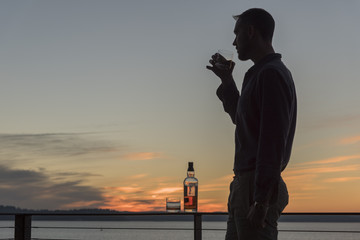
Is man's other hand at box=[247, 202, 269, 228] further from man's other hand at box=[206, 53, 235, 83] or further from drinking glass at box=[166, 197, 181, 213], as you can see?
drinking glass at box=[166, 197, 181, 213]

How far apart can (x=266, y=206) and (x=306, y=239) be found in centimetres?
12656

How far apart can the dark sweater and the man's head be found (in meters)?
0.05

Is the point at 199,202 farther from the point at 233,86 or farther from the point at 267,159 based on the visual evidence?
the point at 267,159

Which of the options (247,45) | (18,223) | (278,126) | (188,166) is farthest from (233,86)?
(18,223)

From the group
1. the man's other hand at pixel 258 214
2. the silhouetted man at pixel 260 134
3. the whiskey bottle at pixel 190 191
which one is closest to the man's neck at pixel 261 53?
the silhouetted man at pixel 260 134

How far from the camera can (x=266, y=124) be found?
1.48 m

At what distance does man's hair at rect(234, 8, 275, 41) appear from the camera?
1.68 m

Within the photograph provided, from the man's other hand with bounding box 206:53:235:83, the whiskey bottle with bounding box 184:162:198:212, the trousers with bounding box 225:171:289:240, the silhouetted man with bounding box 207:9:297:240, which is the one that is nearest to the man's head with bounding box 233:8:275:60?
the silhouetted man with bounding box 207:9:297:240

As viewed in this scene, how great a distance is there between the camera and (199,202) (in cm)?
300

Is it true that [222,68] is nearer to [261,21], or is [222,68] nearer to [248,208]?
[261,21]

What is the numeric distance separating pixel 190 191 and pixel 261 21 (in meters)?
1.42

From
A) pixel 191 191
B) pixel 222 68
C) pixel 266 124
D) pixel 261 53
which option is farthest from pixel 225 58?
pixel 191 191

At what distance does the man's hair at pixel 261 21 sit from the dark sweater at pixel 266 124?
88 mm

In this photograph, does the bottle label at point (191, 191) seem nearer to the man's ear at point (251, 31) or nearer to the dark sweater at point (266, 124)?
the dark sweater at point (266, 124)
